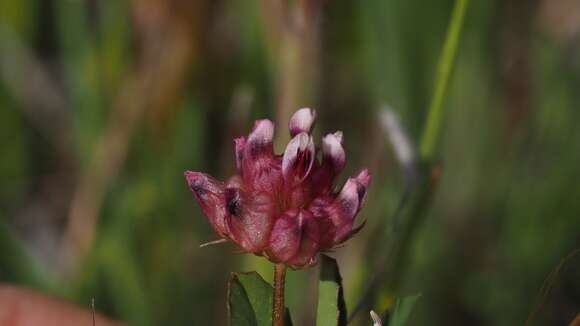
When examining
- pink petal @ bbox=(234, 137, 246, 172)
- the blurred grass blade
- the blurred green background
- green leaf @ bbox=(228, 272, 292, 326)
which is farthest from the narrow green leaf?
the blurred grass blade

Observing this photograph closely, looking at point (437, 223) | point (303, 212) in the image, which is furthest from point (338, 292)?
point (437, 223)

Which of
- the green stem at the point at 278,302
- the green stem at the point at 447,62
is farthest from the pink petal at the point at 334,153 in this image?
the green stem at the point at 447,62

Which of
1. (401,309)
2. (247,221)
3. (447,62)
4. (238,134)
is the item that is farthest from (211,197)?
(238,134)

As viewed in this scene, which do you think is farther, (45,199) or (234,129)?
(45,199)

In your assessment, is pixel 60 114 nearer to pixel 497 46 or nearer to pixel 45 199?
pixel 45 199

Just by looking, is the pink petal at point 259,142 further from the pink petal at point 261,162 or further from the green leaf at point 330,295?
the green leaf at point 330,295

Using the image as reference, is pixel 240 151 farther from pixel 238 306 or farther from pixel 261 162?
pixel 238 306
